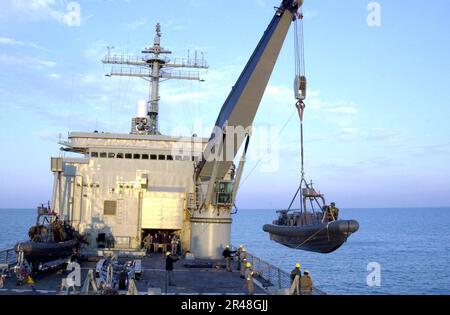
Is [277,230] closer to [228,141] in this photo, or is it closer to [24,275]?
[228,141]

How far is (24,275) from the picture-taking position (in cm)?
1630

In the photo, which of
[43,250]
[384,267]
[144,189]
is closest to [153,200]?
[144,189]

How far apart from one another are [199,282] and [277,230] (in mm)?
3709

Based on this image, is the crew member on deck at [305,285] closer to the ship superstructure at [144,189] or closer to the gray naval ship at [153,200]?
the gray naval ship at [153,200]

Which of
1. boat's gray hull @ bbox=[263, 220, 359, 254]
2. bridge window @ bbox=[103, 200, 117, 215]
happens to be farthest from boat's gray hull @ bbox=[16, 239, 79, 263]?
boat's gray hull @ bbox=[263, 220, 359, 254]

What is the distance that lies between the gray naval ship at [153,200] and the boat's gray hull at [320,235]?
1.77m

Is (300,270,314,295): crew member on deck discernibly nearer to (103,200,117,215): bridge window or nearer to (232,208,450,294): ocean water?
(103,200,117,215): bridge window

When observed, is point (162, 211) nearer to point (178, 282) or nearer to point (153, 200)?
point (153, 200)

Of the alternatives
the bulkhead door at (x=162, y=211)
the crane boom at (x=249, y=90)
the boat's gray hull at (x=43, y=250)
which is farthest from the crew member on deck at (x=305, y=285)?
the bulkhead door at (x=162, y=211)

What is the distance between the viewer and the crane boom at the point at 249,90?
56.7ft

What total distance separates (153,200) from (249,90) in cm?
1283

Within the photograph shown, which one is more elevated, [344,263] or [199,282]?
[199,282]
